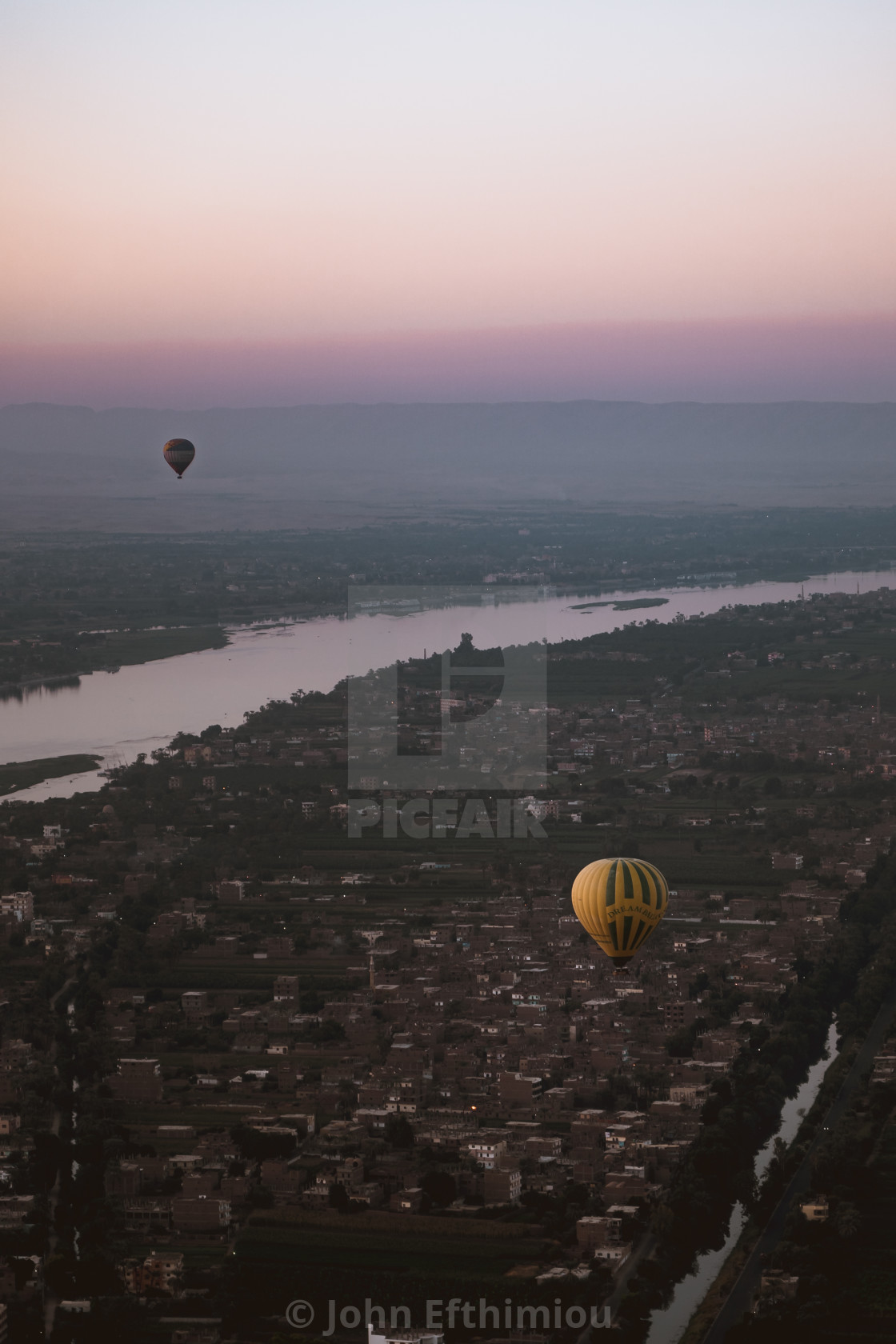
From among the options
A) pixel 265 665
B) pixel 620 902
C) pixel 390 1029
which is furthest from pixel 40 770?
pixel 620 902

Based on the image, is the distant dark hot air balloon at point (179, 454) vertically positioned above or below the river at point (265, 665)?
above

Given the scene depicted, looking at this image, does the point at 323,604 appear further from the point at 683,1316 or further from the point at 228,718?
the point at 683,1316

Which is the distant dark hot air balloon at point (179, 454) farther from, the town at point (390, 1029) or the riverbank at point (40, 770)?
the riverbank at point (40, 770)

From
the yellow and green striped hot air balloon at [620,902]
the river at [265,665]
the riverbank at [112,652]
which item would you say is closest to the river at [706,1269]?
the yellow and green striped hot air balloon at [620,902]

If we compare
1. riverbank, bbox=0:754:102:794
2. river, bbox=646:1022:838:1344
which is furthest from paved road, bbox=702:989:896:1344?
riverbank, bbox=0:754:102:794

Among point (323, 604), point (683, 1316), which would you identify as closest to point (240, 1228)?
point (683, 1316)

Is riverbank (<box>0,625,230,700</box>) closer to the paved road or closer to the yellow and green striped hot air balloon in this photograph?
the paved road

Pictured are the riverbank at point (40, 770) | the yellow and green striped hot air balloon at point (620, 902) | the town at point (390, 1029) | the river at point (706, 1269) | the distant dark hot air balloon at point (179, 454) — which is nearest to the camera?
the river at point (706, 1269)

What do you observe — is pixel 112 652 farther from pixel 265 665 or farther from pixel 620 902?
pixel 620 902
